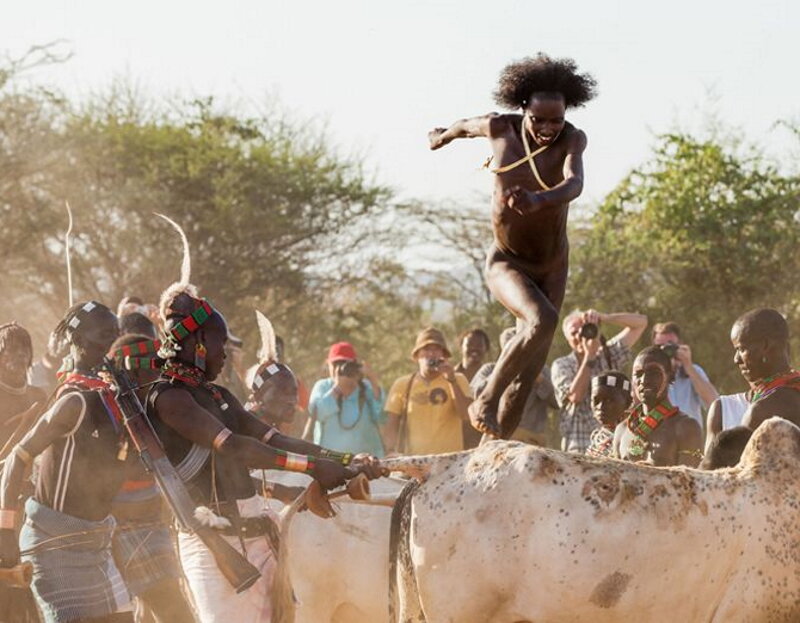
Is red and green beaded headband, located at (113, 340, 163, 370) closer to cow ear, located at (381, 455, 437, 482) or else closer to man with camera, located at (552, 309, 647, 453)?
cow ear, located at (381, 455, 437, 482)

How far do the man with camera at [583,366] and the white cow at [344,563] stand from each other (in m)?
3.36

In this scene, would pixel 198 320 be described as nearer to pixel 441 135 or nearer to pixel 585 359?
pixel 441 135

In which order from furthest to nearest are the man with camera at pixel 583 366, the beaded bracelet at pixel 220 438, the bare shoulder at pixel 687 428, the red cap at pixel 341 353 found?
the red cap at pixel 341 353 < the man with camera at pixel 583 366 < the bare shoulder at pixel 687 428 < the beaded bracelet at pixel 220 438

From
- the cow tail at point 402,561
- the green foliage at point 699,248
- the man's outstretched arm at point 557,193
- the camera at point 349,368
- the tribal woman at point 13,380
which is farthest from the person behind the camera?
the green foliage at point 699,248

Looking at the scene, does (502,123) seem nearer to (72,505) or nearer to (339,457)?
(339,457)

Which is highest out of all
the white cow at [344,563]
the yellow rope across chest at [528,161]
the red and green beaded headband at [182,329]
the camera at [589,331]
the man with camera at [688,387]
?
the yellow rope across chest at [528,161]

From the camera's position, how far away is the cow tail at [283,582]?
6512mm

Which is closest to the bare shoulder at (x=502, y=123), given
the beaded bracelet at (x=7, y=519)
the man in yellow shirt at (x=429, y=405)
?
the beaded bracelet at (x=7, y=519)

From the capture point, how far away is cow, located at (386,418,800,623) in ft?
18.6

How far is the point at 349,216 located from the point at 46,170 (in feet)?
15.6

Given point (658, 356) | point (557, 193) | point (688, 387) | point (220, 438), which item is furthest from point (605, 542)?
point (688, 387)

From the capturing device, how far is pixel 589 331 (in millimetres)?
11367

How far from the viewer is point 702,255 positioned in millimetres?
19625

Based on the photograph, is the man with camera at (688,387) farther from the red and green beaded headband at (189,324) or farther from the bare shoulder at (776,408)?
the red and green beaded headband at (189,324)
